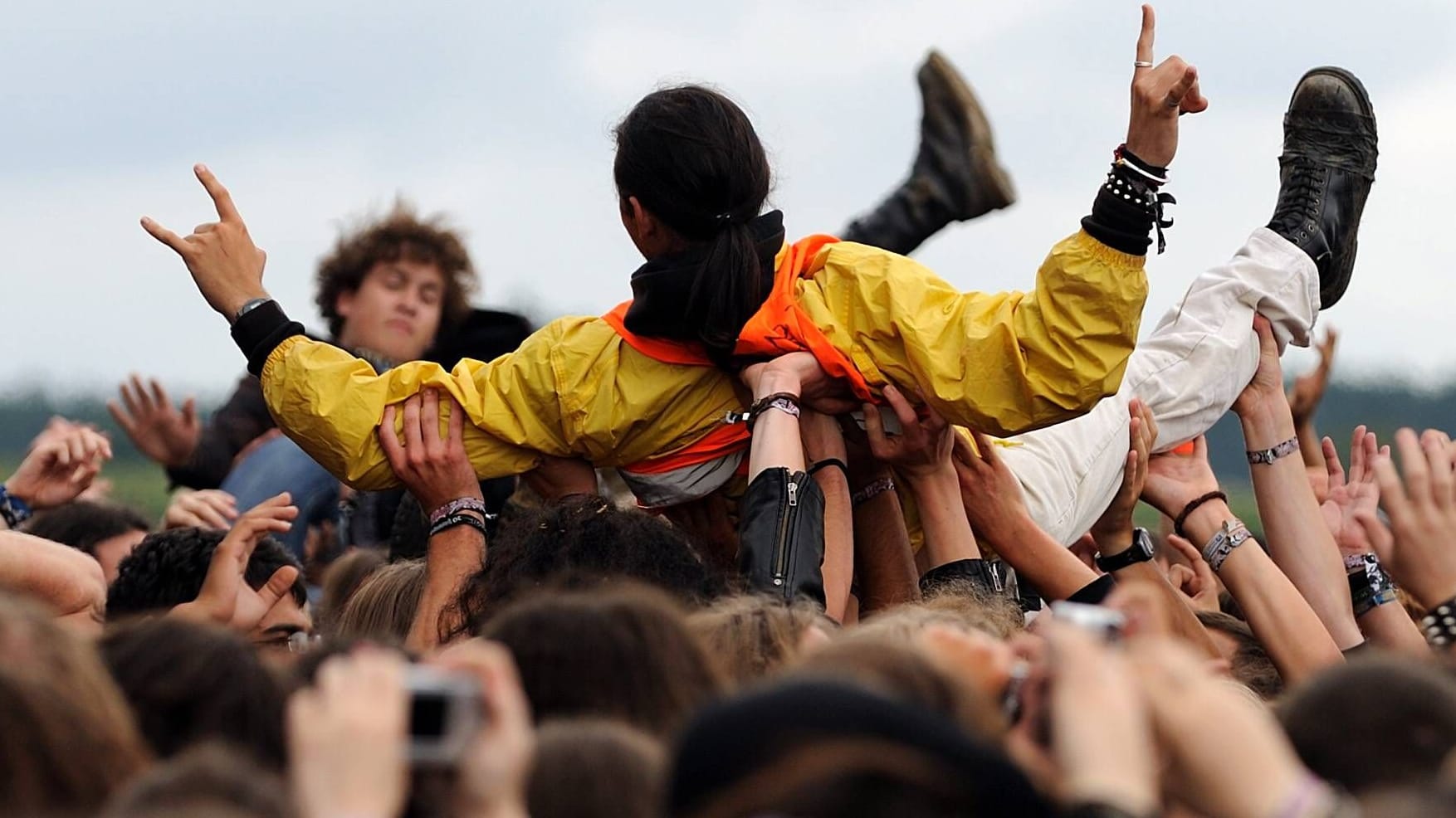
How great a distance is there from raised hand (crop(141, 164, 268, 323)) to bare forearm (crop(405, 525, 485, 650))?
2.19ft

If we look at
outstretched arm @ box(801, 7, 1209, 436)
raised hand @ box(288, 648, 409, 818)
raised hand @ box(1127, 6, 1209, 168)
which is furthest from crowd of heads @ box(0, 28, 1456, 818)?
raised hand @ box(1127, 6, 1209, 168)

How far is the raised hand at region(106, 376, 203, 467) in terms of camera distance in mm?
6734

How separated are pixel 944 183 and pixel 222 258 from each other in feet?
12.1

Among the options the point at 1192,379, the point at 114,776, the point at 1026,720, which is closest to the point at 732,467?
the point at 1192,379

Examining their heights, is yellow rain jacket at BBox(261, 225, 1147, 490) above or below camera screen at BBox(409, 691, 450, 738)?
below

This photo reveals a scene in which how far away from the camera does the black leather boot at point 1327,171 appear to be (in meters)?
4.59

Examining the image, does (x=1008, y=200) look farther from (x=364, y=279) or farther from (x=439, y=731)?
(x=439, y=731)

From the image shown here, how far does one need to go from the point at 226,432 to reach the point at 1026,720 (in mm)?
5354

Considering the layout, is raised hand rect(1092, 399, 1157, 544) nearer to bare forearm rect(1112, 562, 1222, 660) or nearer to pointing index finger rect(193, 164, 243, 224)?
bare forearm rect(1112, 562, 1222, 660)

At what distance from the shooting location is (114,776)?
2.07 meters

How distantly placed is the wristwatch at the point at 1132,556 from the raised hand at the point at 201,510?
2447 millimetres

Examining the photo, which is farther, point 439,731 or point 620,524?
point 620,524

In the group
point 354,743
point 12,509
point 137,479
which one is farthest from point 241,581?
point 137,479

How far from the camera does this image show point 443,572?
396 cm
